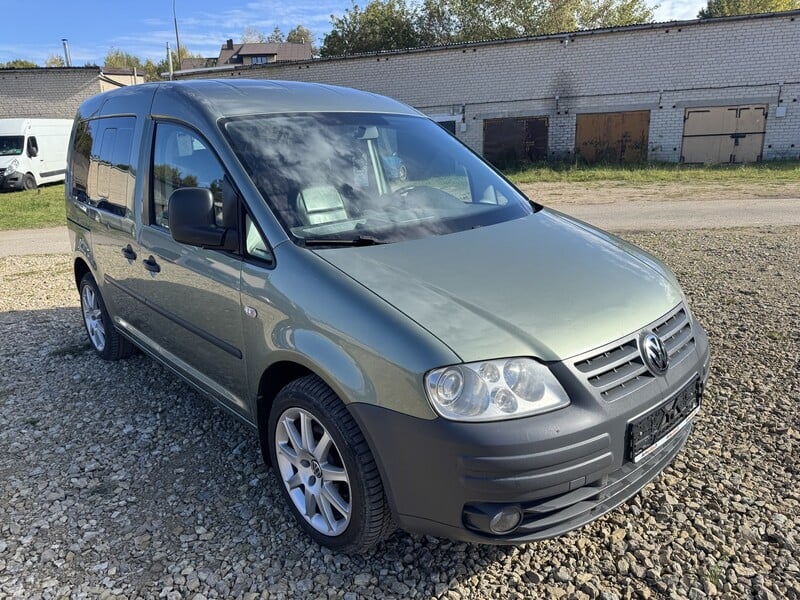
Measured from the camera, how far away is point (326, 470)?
2436 mm

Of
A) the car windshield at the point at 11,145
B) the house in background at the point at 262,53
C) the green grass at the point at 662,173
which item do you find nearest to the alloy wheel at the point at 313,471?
the green grass at the point at 662,173

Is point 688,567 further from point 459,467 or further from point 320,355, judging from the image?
point 320,355

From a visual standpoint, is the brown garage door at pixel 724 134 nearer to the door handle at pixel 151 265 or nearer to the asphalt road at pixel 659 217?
the asphalt road at pixel 659 217

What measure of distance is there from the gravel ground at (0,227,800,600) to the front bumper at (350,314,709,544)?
0.43 meters

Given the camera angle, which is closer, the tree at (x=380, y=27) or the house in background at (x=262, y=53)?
the tree at (x=380, y=27)

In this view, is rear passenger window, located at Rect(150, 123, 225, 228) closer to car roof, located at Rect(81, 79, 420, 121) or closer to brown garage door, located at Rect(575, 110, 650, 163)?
car roof, located at Rect(81, 79, 420, 121)

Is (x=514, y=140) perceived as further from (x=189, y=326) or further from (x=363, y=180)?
(x=189, y=326)

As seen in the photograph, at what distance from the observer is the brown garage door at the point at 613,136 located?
21.4 m

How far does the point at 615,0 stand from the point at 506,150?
22.4 metres

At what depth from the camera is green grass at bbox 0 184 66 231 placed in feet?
45.7

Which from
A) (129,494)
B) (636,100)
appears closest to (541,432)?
(129,494)

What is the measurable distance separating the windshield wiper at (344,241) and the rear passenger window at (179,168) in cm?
55

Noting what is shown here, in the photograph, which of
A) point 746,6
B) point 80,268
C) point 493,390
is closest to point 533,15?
point 746,6

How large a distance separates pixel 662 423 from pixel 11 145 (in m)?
22.5
